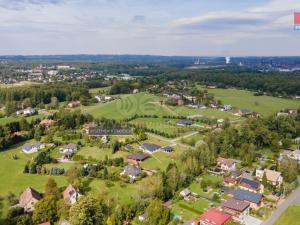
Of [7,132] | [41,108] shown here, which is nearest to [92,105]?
[41,108]

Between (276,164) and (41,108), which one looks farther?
(41,108)

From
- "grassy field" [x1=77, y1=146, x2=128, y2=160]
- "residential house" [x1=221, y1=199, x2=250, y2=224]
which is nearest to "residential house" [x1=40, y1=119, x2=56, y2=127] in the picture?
"grassy field" [x1=77, y1=146, x2=128, y2=160]

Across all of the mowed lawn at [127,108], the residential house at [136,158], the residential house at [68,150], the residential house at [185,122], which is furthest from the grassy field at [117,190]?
the mowed lawn at [127,108]

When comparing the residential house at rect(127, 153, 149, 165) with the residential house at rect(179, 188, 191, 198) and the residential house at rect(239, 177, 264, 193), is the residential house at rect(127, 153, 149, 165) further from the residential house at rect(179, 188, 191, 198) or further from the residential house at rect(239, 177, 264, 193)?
the residential house at rect(239, 177, 264, 193)

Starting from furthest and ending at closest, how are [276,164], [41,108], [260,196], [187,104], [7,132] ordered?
1. [187,104]
2. [41,108]
3. [7,132]
4. [276,164]
5. [260,196]

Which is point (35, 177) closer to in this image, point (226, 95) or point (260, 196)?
point (260, 196)
